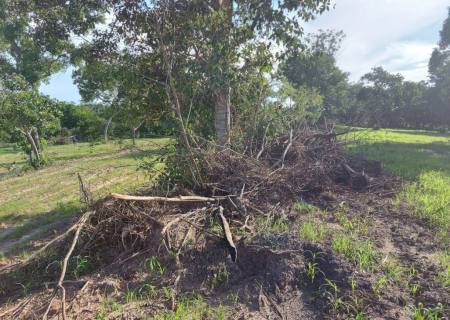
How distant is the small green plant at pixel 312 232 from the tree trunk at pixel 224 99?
196 cm

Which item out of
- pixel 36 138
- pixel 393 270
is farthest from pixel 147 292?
pixel 36 138

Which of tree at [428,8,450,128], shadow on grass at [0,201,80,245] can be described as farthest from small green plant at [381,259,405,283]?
tree at [428,8,450,128]

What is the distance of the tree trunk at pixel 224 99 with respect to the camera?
5500mm

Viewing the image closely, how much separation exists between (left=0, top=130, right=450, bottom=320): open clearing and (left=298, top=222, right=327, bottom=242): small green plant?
0.02 metres

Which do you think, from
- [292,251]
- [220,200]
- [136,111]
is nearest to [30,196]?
[136,111]

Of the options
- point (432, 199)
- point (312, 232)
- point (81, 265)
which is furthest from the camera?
point (432, 199)

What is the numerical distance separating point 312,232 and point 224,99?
329cm

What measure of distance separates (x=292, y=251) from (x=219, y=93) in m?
3.55

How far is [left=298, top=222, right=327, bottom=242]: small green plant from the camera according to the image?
4152 mm

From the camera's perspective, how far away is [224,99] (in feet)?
21.6

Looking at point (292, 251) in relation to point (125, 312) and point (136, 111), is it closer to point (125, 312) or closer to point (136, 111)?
point (125, 312)

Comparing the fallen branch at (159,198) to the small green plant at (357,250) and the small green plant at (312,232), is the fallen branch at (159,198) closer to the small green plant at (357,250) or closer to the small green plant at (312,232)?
the small green plant at (312,232)

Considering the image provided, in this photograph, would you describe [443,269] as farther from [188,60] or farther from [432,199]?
[188,60]

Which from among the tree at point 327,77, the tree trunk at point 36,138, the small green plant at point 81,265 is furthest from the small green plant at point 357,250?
the tree at point 327,77
